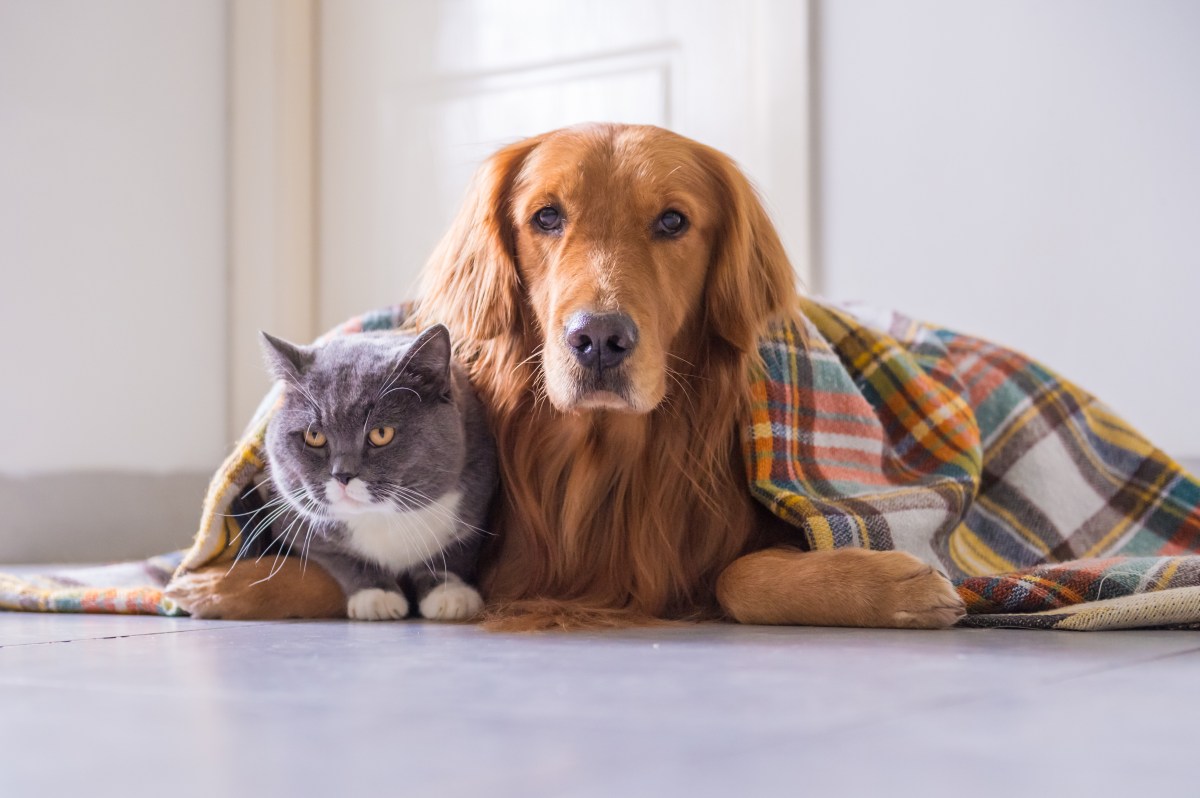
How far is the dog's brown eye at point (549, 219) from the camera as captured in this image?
1.69m

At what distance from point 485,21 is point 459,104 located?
0.27 meters

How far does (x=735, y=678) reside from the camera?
109cm

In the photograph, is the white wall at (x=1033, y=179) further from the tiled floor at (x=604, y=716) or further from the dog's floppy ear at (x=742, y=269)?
the tiled floor at (x=604, y=716)

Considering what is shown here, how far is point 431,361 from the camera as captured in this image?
1.62 metres

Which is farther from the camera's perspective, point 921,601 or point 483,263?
point 483,263

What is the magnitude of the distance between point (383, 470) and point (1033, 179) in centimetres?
205

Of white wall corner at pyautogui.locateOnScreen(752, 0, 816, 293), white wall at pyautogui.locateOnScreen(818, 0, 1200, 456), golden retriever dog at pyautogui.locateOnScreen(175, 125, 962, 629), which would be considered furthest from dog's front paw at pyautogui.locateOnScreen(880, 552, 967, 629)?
white wall corner at pyautogui.locateOnScreen(752, 0, 816, 293)

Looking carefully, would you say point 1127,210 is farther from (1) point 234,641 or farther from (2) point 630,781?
(2) point 630,781

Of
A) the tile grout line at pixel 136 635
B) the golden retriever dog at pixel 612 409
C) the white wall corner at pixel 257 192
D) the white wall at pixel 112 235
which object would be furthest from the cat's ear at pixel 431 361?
the white wall corner at pixel 257 192

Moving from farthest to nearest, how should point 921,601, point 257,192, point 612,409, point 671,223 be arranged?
point 257,192
point 671,223
point 612,409
point 921,601

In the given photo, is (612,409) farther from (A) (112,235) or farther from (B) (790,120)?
(A) (112,235)

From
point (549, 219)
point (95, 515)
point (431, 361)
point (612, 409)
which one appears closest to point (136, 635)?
point (431, 361)

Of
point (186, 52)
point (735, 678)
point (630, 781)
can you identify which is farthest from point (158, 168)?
point (630, 781)

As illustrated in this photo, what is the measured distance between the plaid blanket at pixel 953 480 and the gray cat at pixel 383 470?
178 millimetres
